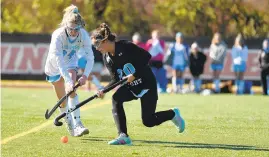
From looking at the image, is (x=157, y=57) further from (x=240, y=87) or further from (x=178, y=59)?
(x=240, y=87)

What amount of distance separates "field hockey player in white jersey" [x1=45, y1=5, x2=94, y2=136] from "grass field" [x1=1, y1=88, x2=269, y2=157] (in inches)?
14.8

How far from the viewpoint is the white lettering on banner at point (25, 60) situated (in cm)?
3105

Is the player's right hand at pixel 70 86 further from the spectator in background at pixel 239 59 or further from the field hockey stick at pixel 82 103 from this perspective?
the spectator in background at pixel 239 59

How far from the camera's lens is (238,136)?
12047mm

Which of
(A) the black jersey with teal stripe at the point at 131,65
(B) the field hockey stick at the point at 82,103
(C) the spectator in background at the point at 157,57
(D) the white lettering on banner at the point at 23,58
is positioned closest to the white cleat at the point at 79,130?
(B) the field hockey stick at the point at 82,103

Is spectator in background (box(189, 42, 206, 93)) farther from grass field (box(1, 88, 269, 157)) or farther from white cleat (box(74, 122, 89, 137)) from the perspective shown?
white cleat (box(74, 122, 89, 137))

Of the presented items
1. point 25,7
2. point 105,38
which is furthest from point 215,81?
point 105,38

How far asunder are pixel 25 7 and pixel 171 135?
84.4ft

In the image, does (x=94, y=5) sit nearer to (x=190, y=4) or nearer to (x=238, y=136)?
(x=190, y=4)

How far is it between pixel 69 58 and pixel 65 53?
5.2 inches

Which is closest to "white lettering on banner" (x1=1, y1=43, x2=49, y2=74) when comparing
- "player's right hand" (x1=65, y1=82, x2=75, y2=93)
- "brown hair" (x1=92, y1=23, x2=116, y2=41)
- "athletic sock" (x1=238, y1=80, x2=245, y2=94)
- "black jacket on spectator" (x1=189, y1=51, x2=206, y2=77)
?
"black jacket on spectator" (x1=189, y1=51, x2=206, y2=77)

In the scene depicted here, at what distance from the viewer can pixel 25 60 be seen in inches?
1226

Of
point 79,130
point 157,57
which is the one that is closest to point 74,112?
point 79,130

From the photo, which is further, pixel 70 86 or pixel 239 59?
pixel 239 59
